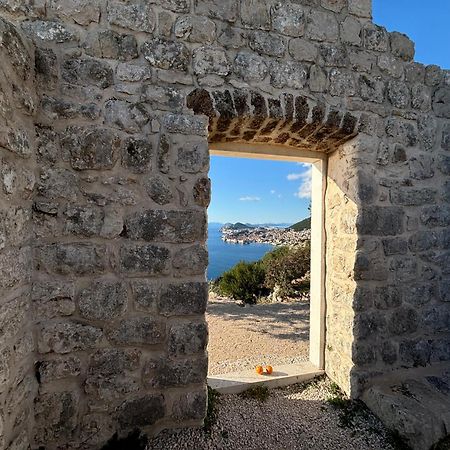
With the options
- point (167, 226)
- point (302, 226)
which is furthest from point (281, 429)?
point (302, 226)

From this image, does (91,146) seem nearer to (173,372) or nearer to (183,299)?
(183,299)

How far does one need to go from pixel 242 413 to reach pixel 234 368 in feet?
2.22

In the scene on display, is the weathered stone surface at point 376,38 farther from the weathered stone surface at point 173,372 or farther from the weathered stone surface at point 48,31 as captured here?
the weathered stone surface at point 173,372

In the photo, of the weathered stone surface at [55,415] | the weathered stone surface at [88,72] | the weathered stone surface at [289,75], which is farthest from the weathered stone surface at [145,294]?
the weathered stone surface at [289,75]

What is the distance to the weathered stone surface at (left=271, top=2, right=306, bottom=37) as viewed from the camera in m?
2.19

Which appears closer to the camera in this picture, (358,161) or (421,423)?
(421,423)

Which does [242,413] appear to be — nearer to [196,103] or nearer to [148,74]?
[196,103]

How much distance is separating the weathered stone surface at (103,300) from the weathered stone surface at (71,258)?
98mm

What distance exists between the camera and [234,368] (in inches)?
119

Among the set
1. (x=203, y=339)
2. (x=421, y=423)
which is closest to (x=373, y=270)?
(x=421, y=423)

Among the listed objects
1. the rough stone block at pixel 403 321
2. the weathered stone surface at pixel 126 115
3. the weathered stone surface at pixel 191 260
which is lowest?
the rough stone block at pixel 403 321

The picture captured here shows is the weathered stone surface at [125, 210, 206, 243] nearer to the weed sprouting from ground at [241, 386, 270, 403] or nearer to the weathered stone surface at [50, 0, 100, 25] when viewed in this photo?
the weathered stone surface at [50, 0, 100, 25]

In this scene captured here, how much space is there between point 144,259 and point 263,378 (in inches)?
63.5

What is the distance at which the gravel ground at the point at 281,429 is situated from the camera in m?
2.02
